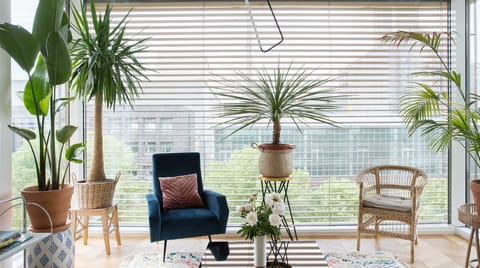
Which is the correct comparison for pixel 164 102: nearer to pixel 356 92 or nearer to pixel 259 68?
pixel 259 68

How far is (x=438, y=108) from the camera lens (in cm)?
329

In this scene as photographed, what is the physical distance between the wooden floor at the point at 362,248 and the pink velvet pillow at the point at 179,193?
543mm

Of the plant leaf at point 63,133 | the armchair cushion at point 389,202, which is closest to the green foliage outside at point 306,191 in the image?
the armchair cushion at point 389,202

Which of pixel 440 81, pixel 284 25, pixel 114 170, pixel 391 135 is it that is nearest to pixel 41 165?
pixel 114 170

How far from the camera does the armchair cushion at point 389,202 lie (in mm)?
3078

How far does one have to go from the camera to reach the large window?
12.4 ft

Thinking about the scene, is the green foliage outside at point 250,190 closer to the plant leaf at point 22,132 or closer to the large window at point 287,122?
the large window at point 287,122

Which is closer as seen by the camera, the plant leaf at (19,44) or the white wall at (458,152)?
the plant leaf at (19,44)

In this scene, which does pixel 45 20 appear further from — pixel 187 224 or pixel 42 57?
pixel 187 224

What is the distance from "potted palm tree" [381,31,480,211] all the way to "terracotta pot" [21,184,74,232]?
3100mm

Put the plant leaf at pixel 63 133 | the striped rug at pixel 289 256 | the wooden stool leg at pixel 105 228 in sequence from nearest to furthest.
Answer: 1. the striped rug at pixel 289 256
2. the plant leaf at pixel 63 133
3. the wooden stool leg at pixel 105 228

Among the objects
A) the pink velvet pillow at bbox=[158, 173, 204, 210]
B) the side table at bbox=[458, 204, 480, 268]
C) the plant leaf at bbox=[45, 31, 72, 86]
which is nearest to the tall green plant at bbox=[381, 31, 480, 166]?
the side table at bbox=[458, 204, 480, 268]

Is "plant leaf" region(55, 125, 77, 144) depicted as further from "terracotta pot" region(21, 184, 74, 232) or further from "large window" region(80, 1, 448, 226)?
"large window" region(80, 1, 448, 226)

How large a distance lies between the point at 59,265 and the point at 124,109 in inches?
68.1
